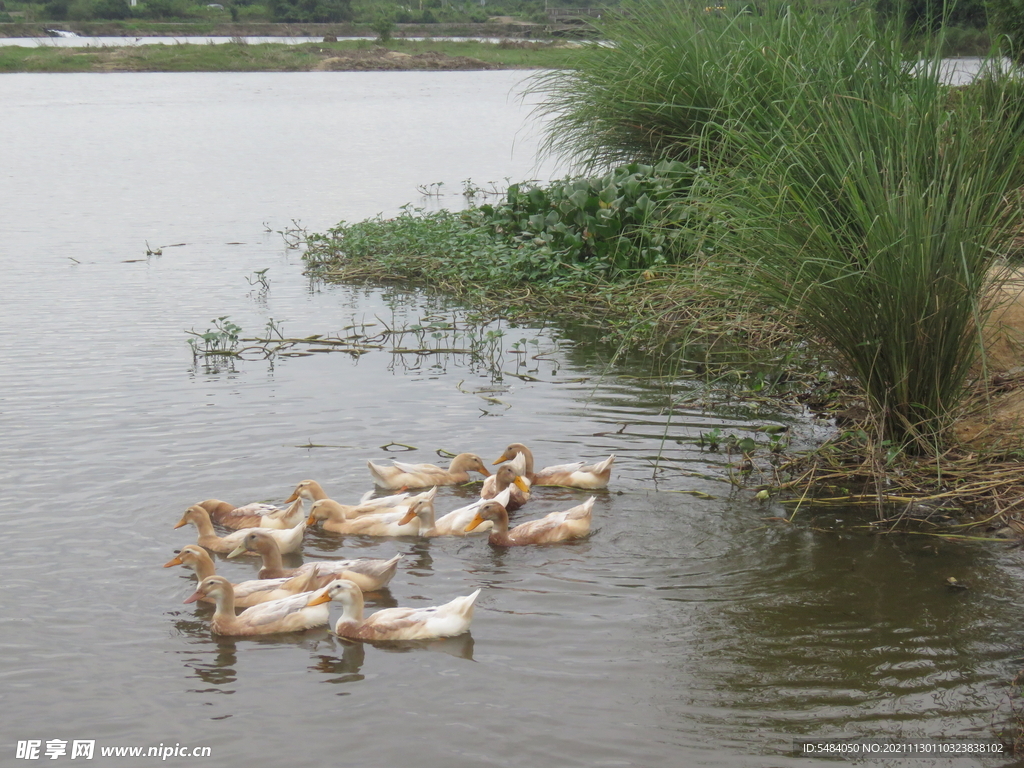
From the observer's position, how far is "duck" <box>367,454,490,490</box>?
7.13 m

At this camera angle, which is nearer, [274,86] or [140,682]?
[140,682]

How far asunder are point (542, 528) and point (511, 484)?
1.95 ft

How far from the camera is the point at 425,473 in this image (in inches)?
285

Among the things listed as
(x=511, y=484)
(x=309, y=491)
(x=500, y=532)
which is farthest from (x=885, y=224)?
(x=309, y=491)

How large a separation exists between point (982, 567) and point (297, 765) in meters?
3.89

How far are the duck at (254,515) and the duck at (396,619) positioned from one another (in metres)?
1.08

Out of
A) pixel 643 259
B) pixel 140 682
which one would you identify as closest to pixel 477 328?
pixel 643 259

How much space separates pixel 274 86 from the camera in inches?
2203

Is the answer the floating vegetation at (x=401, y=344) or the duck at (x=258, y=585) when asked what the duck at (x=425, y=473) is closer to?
the duck at (x=258, y=585)

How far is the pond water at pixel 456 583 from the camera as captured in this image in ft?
14.8

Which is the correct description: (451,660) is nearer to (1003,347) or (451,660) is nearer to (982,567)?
(982,567)

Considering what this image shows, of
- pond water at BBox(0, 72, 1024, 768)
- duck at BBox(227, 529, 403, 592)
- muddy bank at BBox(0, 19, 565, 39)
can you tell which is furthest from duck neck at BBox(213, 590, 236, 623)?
muddy bank at BBox(0, 19, 565, 39)

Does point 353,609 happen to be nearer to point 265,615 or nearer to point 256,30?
point 265,615

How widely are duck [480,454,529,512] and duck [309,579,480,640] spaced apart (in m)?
1.56
